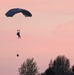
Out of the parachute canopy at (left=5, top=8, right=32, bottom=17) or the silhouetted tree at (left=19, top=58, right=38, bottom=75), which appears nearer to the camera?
the parachute canopy at (left=5, top=8, right=32, bottom=17)

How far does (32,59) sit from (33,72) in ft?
27.4

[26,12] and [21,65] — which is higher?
[21,65]

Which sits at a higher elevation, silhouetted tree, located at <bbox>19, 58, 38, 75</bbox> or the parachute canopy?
silhouetted tree, located at <bbox>19, 58, 38, 75</bbox>

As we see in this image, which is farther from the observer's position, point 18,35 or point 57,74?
point 57,74

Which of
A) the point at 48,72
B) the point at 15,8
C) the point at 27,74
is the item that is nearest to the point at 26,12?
the point at 15,8

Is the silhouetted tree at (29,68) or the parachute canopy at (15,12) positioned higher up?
the silhouetted tree at (29,68)

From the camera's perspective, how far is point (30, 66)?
7741 inches

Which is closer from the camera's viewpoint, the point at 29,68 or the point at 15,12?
the point at 15,12

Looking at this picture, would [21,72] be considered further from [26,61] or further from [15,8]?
[15,8]

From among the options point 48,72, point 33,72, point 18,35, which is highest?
point 33,72

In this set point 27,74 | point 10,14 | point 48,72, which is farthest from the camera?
point 27,74

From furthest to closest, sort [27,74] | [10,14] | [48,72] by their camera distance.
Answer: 1. [27,74]
2. [48,72]
3. [10,14]

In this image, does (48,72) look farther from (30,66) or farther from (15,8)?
(15,8)

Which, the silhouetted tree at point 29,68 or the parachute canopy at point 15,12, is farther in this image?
the silhouetted tree at point 29,68
